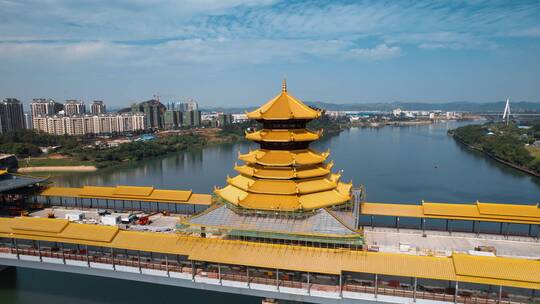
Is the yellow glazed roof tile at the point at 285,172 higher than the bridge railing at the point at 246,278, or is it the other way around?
the yellow glazed roof tile at the point at 285,172

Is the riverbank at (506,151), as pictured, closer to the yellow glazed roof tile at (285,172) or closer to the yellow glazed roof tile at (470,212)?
the yellow glazed roof tile at (470,212)

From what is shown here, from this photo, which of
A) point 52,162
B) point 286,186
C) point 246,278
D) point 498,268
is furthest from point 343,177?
point 52,162

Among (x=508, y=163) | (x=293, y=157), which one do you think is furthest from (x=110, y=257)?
(x=508, y=163)

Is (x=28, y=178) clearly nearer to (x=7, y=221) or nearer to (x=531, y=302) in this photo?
(x=7, y=221)

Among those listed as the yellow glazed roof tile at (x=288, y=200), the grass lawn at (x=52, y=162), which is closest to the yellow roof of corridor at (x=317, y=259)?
the yellow glazed roof tile at (x=288, y=200)

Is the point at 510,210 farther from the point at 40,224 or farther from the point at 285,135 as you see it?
the point at 40,224

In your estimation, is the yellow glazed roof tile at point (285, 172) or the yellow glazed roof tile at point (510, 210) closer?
the yellow glazed roof tile at point (285, 172)
